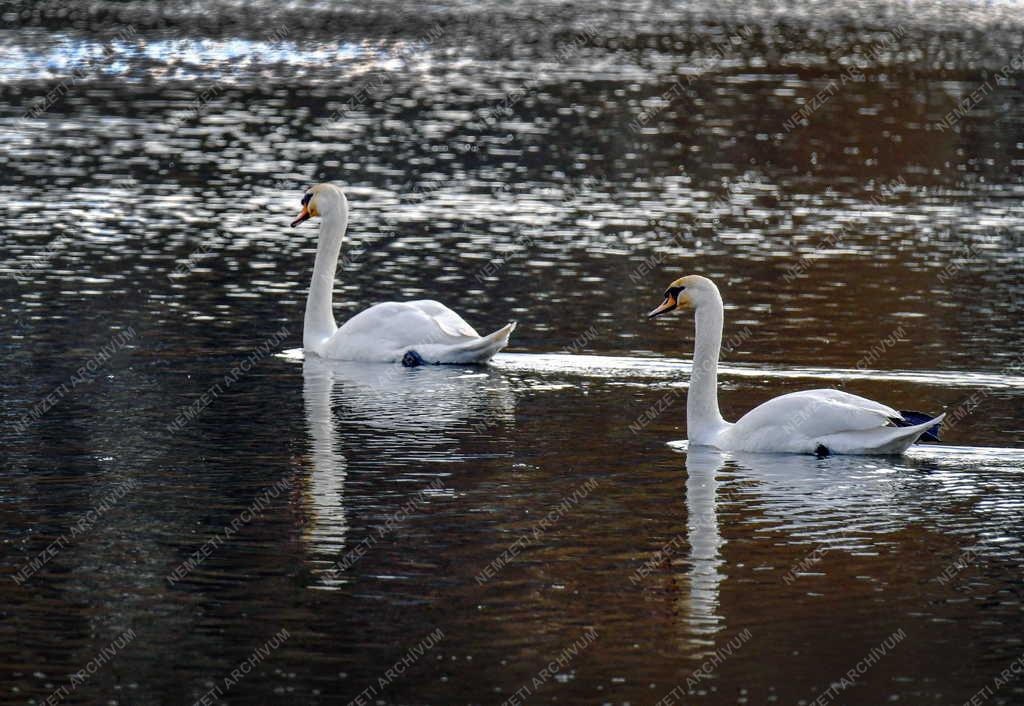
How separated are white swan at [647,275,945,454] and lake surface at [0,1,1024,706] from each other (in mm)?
167

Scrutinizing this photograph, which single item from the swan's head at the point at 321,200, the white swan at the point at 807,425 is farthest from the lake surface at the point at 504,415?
the swan's head at the point at 321,200

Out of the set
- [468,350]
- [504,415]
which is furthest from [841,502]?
[468,350]

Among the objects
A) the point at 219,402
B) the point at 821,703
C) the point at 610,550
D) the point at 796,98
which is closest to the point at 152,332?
the point at 219,402

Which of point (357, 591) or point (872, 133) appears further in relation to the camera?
point (872, 133)

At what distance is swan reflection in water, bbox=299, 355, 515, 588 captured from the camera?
1298 cm

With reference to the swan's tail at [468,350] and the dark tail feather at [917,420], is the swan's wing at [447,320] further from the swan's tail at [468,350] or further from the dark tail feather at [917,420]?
the dark tail feather at [917,420]

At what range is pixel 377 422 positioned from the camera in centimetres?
1625

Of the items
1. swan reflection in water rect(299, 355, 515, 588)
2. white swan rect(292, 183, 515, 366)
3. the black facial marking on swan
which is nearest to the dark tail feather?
swan reflection in water rect(299, 355, 515, 588)

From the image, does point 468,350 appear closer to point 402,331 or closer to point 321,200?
point 402,331

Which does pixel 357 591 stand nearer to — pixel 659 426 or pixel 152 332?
pixel 659 426

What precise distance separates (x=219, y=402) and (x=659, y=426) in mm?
3714

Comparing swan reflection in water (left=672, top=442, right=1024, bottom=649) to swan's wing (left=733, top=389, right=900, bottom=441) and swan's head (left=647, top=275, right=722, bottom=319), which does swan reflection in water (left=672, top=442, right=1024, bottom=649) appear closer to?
swan's wing (left=733, top=389, right=900, bottom=441)

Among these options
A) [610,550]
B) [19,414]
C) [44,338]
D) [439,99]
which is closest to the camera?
[610,550]

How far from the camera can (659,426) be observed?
53.4ft
